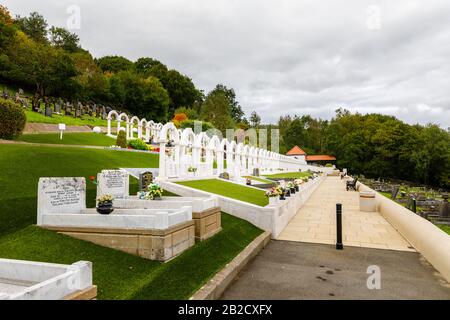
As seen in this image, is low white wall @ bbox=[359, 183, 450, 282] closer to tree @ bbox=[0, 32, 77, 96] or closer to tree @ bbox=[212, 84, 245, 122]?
tree @ bbox=[0, 32, 77, 96]

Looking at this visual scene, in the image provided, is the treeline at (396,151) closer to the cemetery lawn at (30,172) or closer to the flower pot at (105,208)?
the cemetery lawn at (30,172)

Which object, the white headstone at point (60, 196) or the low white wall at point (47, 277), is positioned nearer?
the low white wall at point (47, 277)

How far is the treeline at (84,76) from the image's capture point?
1781 inches

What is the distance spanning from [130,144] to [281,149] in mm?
68238

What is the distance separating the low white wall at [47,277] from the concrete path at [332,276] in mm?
2686

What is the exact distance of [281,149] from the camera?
3514 inches

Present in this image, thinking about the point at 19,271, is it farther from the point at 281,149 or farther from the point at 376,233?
the point at 281,149

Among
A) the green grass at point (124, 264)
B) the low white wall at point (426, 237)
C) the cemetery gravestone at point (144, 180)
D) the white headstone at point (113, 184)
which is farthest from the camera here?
the cemetery gravestone at point (144, 180)

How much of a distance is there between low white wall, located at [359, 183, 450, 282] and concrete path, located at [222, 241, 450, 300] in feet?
0.79

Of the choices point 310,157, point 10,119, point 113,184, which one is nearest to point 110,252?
point 113,184

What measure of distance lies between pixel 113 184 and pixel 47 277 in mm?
5914

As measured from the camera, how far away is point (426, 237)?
8.70 metres

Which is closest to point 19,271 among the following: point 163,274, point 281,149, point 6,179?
point 163,274

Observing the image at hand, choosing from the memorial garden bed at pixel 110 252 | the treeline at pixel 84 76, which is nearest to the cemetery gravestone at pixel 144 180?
the memorial garden bed at pixel 110 252
